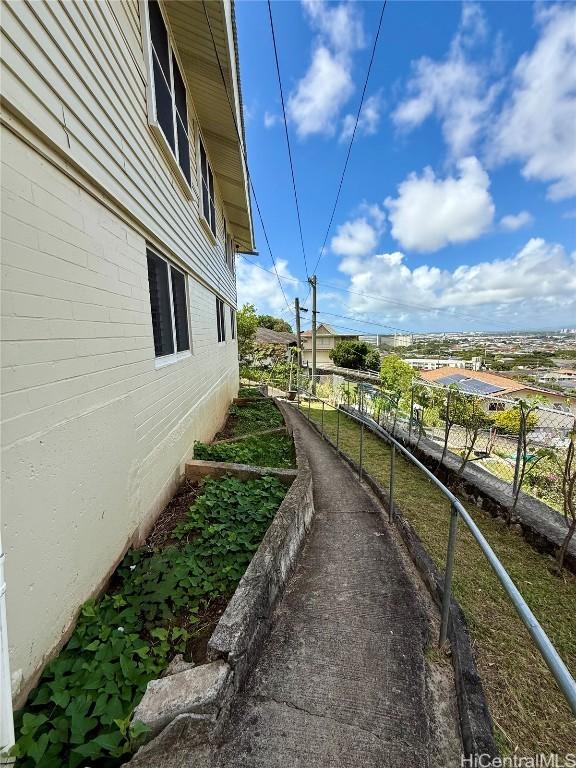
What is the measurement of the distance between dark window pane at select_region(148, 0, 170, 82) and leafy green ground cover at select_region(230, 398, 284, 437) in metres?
5.75

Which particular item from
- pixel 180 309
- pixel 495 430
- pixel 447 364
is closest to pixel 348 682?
pixel 180 309

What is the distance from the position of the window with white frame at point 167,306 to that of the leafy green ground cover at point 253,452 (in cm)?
157

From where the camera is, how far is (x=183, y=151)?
4.61m

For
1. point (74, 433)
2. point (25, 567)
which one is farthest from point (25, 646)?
point (74, 433)

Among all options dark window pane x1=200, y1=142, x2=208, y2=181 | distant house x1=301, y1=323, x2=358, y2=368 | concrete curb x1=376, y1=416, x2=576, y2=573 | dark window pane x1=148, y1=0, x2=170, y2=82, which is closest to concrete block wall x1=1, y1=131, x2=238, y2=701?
dark window pane x1=148, y1=0, x2=170, y2=82

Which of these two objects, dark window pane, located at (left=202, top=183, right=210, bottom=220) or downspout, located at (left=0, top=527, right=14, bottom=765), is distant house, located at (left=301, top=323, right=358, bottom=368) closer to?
dark window pane, located at (left=202, top=183, right=210, bottom=220)

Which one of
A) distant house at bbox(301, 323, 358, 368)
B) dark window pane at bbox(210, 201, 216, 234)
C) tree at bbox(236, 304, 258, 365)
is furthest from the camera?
distant house at bbox(301, 323, 358, 368)

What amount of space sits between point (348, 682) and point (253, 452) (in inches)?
138

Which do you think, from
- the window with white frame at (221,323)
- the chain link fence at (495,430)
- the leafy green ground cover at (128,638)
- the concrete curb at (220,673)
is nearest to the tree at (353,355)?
the chain link fence at (495,430)

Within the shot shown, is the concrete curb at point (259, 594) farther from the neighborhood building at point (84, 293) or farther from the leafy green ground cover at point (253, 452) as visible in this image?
the leafy green ground cover at point (253, 452)

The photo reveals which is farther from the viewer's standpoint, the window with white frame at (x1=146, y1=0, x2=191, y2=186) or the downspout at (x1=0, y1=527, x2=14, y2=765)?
the window with white frame at (x1=146, y1=0, x2=191, y2=186)

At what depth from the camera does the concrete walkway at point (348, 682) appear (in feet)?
4.69

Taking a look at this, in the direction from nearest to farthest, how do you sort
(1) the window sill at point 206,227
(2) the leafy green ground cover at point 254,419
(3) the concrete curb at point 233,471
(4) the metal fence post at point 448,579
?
(4) the metal fence post at point 448,579 → (3) the concrete curb at point 233,471 → (1) the window sill at point 206,227 → (2) the leafy green ground cover at point 254,419

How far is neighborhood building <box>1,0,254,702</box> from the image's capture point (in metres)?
1.47
